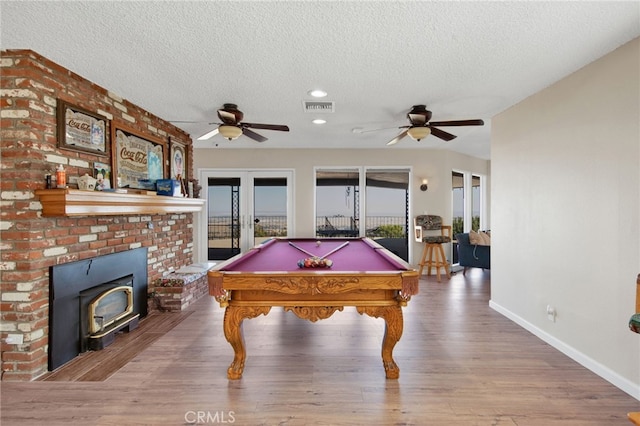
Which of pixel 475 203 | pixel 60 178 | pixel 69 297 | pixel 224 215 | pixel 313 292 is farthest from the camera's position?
pixel 475 203

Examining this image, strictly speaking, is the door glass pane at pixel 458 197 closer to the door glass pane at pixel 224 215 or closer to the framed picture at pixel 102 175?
the door glass pane at pixel 224 215

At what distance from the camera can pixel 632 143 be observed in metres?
2.19

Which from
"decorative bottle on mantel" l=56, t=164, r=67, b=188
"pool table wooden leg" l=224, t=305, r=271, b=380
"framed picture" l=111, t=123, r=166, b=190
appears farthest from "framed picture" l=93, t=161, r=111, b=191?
"pool table wooden leg" l=224, t=305, r=271, b=380

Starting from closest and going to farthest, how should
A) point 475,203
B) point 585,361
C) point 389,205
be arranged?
point 585,361, point 389,205, point 475,203

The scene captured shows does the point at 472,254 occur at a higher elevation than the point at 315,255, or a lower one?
lower

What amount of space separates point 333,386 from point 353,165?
4532mm

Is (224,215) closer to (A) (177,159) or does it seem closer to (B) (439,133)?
(A) (177,159)

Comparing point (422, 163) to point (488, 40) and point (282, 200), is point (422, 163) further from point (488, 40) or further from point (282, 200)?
point (488, 40)

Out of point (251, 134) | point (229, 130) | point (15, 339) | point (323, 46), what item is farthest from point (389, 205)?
point (15, 339)

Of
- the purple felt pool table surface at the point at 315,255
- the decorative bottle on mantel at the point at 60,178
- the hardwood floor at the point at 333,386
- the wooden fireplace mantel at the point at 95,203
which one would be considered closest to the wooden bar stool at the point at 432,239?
the purple felt pool table surface at the point at 315,255

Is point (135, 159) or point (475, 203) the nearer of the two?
point (135, 159)

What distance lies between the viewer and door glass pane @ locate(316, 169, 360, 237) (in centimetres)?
631

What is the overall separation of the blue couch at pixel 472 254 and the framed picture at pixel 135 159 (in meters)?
5.20

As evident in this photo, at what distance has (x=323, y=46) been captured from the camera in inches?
89.4
